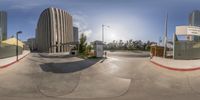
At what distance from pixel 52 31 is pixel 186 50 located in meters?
94.7

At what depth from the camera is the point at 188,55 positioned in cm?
2881

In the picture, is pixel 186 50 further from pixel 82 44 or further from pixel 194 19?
pixel 82 44

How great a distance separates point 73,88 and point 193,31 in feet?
73.8

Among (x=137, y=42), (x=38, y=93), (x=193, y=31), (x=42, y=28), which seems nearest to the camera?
(x=38, y=93)

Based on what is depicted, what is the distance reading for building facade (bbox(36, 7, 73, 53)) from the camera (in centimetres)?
11612

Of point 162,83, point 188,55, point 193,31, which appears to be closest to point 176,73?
point 162,83

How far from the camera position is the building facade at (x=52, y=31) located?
116 m

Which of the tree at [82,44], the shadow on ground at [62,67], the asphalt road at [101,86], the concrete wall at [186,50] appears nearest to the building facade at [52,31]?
the tree at [82,44]

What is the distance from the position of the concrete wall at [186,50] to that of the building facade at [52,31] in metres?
84.9

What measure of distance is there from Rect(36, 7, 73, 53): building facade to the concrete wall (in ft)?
279

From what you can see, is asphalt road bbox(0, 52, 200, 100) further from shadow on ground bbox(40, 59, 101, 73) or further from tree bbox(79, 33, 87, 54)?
tree bbox(79, 33, 87, 54)

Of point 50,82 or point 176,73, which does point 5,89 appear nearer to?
point 50,82

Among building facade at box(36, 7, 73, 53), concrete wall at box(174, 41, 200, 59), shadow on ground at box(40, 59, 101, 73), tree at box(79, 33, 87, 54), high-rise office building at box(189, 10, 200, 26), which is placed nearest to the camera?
shadow on ground at box(40, 59, 101, 73)

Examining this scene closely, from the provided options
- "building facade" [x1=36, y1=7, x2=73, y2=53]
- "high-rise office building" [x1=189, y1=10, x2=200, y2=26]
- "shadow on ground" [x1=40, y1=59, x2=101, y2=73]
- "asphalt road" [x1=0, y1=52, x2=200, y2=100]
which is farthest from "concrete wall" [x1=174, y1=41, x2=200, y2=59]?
"building facade" [x1=36, y1=7, x2=73, y2=53]
